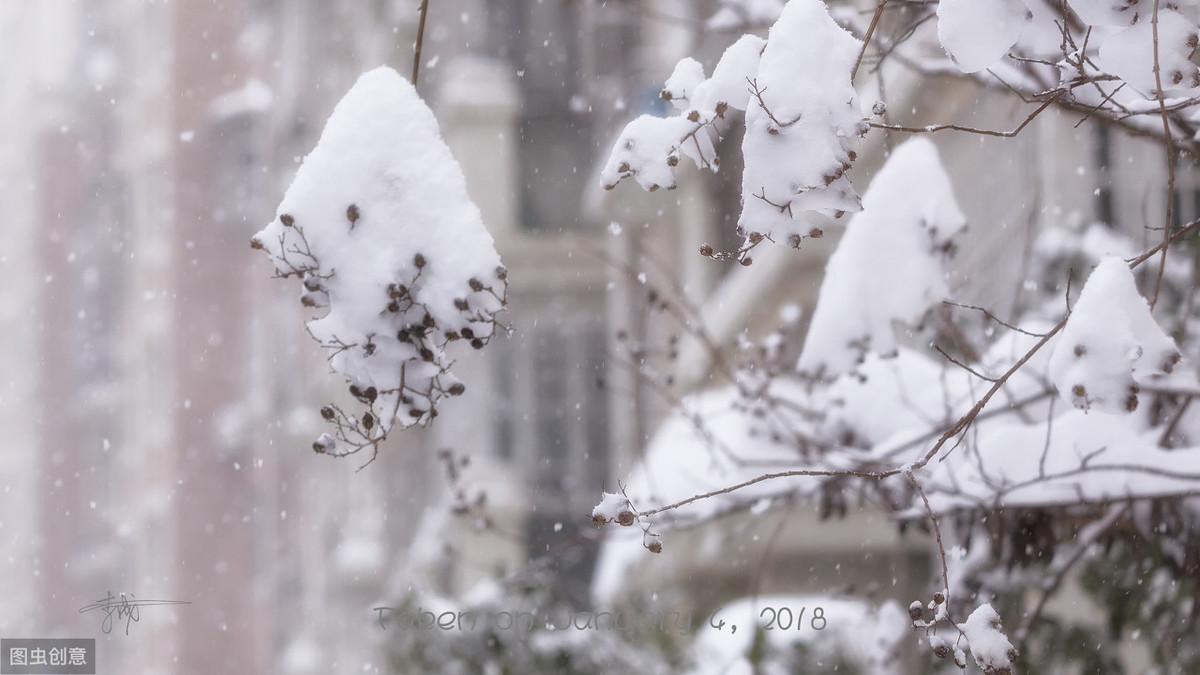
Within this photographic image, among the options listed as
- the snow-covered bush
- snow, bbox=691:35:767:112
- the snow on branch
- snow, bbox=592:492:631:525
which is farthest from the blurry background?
snow, bbox=592:492:631:525

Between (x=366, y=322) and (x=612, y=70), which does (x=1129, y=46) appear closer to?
(x=366, y=322)

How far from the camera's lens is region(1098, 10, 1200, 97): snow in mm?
1758

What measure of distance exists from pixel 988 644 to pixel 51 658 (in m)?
3.00

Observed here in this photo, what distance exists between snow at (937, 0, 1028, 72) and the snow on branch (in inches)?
30.9

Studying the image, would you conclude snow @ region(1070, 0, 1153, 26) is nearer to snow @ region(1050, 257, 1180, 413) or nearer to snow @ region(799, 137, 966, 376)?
snow @ region(1050, 257, 1180, 413)

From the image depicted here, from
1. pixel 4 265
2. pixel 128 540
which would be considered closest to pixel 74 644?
pixel 128 540

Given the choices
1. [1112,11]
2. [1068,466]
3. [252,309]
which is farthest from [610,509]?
→ [252,309]

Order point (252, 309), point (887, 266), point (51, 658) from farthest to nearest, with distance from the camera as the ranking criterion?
point (252, 309) < point (51, 658) < point (887, 266)

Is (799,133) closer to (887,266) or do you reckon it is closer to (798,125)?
(798,125)

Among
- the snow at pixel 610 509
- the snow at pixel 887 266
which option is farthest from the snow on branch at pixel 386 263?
the snow at pixel 887 266

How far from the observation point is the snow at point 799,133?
5.70 ft


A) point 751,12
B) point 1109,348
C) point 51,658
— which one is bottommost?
point 1109,348

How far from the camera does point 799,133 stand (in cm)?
174

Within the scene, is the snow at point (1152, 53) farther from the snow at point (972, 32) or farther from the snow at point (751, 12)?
the snow at point (751, 12)
